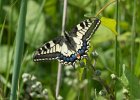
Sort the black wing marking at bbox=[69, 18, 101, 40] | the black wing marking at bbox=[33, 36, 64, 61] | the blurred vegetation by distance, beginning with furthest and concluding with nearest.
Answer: the blurred vegetation
the black wing marking at bbox=[33, 36, 64, 61]
the black wing marking at bbox=[69, 18, 101, 40]

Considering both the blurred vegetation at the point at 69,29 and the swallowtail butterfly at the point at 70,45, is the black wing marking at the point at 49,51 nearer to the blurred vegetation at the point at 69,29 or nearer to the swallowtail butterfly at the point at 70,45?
the swallowtail butterfly at the point at 70,45

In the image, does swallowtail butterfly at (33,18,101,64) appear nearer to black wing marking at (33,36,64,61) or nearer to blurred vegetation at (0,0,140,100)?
black wing marking at (33,36,64,61)

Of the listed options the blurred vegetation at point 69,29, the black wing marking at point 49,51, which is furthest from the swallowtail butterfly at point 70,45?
the blurred vegetation at point 69,29

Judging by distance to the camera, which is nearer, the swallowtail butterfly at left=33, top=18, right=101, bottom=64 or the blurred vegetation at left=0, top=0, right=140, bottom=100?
the swallowtail butterfly at left=33, top=18, right=101, bottom=64

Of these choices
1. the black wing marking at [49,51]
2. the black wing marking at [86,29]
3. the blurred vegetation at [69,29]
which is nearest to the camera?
the black wing marking at [86,29]

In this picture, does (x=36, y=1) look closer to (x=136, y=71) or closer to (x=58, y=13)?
(x=58, y=13)

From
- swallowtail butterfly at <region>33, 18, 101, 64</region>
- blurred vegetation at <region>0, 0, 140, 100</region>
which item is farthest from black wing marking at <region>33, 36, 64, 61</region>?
blurred vegetation at <region>0, 0, 140, 100</region>

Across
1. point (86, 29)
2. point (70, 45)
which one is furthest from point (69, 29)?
point (86, 29)
